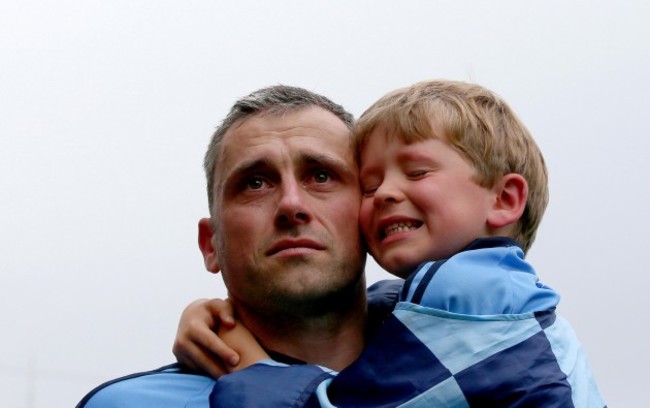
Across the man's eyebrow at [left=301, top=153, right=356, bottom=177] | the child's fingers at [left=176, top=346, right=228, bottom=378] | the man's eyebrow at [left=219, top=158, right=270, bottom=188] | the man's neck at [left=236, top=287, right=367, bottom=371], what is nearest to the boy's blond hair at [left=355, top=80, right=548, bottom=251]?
the man's eyebrow at [left=301, top=153, right=356, bottom=177]

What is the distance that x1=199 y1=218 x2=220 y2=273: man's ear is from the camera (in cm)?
340

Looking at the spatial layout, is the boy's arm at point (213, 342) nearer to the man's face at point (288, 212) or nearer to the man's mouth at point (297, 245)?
the man's face at point (288, 212)

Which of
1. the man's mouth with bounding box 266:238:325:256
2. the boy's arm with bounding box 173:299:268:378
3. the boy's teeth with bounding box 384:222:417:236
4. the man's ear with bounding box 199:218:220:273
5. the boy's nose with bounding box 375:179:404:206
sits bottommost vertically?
the boy's arm with bounding box 173:299:268:378

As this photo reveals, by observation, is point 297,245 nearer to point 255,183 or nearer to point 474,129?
point 255,183

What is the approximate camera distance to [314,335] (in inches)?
122

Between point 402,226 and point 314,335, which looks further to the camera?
point 314,335

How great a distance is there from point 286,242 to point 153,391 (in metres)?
0.60

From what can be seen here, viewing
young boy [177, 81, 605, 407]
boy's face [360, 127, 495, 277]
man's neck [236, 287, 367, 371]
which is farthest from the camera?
man's neck [236, 287, 367, 371]

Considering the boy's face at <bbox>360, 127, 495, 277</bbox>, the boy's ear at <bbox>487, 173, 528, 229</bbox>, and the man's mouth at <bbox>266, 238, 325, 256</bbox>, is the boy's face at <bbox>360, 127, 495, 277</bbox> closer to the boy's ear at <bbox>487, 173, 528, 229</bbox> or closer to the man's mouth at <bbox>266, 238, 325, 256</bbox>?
the boy's ear at <bbox>487, 173, 528, 229</bbox>

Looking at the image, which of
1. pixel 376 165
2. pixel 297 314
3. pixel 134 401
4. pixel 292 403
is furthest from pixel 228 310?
pixel 292 403

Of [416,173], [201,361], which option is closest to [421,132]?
[416,173]

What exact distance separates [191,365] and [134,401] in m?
0.23

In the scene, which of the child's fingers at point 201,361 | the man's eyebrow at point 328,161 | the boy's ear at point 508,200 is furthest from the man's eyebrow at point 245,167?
the boy's ear at point 508,200

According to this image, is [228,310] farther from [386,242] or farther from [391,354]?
[391,354]
